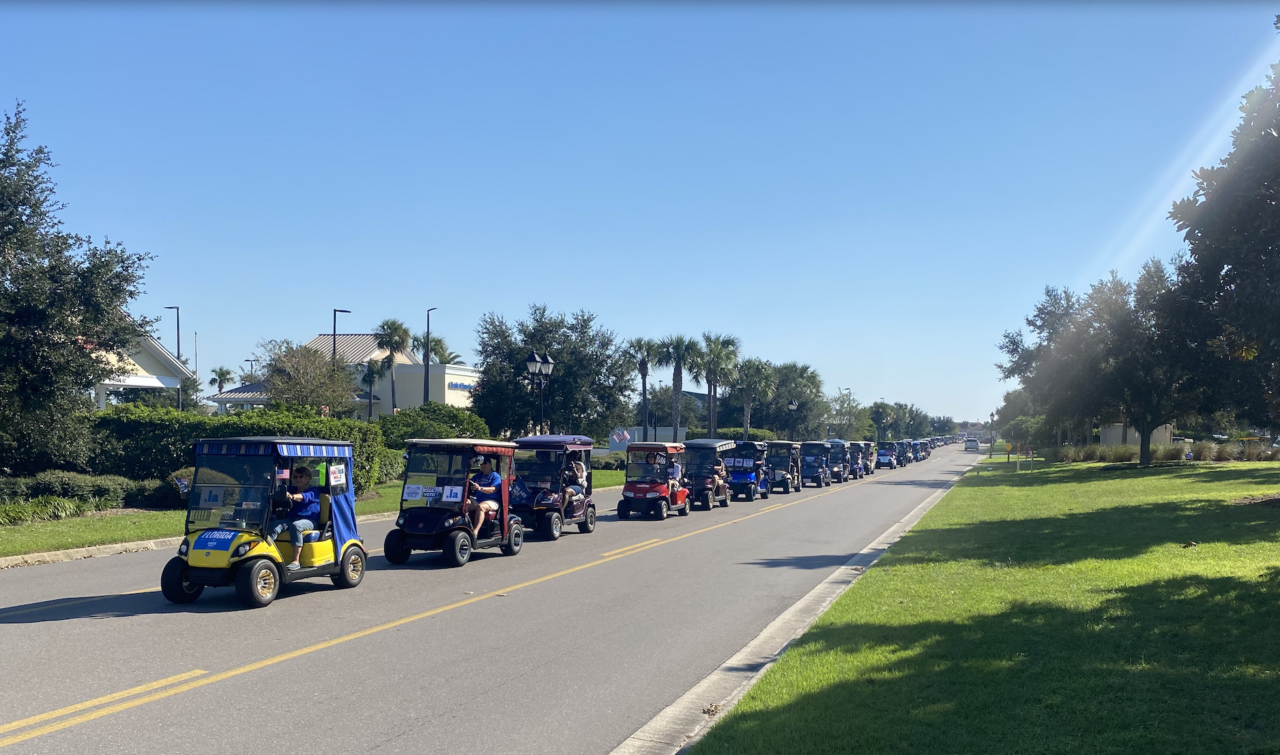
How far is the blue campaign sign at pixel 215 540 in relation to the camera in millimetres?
10453

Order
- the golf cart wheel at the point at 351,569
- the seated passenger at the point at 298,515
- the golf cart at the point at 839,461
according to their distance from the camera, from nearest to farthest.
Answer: the seated passenger at the point at 298,515
the golf cart wheel at the point at 351,569
the golf cart at the point at 839,461

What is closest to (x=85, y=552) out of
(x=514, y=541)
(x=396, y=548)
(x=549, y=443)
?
(x=396, y=548)

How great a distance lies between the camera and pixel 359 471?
27.2 metres

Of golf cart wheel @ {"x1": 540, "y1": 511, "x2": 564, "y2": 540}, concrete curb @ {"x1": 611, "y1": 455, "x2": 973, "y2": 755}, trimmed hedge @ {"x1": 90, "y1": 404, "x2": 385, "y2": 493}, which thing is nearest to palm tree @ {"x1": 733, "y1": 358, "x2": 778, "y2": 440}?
trimmed hedge @ {"x1": 90, "y1": 404, "x2": 385, "y2": 493}

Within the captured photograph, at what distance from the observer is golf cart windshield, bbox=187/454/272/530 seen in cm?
1087

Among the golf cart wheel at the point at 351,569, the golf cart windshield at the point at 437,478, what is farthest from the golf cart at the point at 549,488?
the golf cart wheel at the point at 351,569

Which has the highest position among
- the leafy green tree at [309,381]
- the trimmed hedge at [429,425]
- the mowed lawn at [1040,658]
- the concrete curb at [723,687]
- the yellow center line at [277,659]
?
the leafy green tree at [309,381]

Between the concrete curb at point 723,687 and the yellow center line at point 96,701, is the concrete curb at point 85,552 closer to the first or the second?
the yellow center line at point 96,701

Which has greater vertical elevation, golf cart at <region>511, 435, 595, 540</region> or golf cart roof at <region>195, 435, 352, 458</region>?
golf cart roof at <region>195, 435, 352, 458</region>

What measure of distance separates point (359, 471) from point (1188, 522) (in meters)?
21.4

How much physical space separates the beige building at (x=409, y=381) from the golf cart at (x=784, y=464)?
104ft

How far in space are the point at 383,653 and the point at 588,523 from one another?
1144 cm

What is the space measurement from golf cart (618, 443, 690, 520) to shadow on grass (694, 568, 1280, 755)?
14.4m

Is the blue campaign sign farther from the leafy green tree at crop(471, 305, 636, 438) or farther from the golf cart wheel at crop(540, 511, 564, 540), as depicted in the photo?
the leafy green tree at crop(471, 305, 636, 438)
